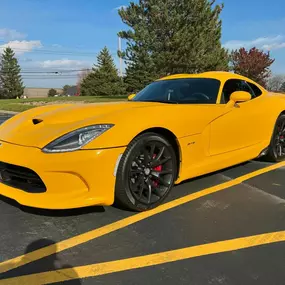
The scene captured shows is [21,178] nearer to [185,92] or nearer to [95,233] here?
[95,233]

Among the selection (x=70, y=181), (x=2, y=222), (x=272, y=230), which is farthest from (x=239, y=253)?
(x=2, y=222)

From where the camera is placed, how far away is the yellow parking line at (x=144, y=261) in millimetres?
2191

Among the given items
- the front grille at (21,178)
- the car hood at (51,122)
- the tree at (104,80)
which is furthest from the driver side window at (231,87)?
the tree at (104,80)

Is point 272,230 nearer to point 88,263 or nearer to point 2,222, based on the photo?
point 88,263

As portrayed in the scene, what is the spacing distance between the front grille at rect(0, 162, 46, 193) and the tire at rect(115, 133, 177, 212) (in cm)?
67

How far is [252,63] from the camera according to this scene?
112ft

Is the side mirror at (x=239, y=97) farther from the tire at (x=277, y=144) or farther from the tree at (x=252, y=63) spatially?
the tree at (x=252, y=63)

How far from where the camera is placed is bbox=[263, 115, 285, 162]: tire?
5.08 meters

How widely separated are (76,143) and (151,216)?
0.97m

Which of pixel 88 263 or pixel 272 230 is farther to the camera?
pixel 272 230

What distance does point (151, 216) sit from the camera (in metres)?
3.18

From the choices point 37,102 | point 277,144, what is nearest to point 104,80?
point 37,102

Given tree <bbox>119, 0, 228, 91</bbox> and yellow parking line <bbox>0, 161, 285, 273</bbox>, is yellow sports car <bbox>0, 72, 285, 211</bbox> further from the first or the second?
tree <bbox>119, 0, 228, 91</bbox>

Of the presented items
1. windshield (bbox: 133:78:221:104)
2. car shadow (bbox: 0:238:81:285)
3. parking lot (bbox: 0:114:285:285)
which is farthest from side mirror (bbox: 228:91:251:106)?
car shadow (bbox: 0:238:81:285)
